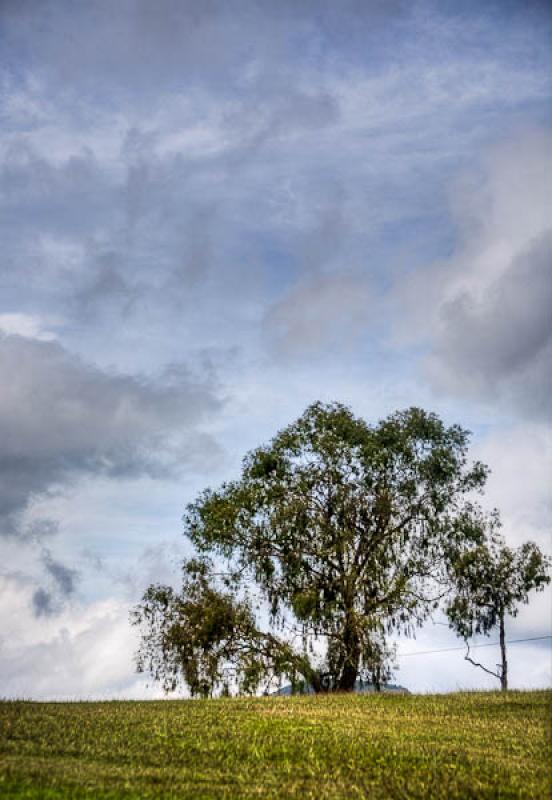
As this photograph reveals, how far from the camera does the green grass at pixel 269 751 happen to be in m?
14.0

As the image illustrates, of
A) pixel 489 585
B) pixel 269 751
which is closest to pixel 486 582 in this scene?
pixel 489 585

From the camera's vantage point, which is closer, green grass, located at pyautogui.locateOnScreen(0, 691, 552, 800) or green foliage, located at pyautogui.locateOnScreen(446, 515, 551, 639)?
green grass, located at pyautogui.locateOnScreen(0, 691, 552, 800)

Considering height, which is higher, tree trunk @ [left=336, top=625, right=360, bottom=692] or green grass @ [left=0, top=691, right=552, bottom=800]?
tree trunk @ [left=336, top=625, right=360, bottom=692]

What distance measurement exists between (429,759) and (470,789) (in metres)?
2.65

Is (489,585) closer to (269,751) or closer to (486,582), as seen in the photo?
(486,582)

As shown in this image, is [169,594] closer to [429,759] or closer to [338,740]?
[338,740]

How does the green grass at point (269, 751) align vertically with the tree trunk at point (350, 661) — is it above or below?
below

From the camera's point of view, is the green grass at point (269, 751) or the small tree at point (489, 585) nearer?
the green grass at point (269, 751)

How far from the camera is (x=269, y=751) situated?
17.7 meters

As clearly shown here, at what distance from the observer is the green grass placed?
1403 centimetres

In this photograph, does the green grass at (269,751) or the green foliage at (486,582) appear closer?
the green grass at (269,751)

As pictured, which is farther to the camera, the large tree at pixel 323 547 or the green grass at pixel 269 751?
the large tree at pixel 323 547

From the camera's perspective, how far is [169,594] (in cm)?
3944

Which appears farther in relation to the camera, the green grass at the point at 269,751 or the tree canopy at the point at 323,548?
the tree canopy at the point at 323,548
